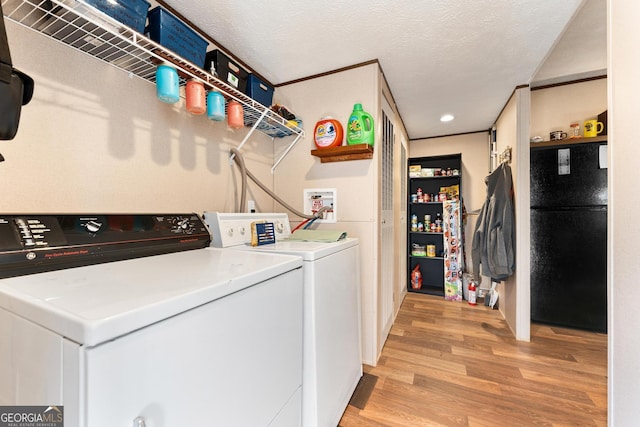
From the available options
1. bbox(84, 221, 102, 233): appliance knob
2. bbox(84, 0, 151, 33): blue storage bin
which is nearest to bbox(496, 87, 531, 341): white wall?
bbox(84, 0, 151, 33): blue storage bin

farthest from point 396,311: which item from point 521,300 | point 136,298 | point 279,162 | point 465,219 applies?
point 136,298

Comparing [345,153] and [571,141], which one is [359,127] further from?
[571,141]

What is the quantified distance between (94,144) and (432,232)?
11.8 feet

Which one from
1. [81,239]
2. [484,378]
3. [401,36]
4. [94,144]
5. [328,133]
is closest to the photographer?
[81,239]

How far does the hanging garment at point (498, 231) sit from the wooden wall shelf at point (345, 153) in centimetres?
151

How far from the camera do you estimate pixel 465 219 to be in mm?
3637

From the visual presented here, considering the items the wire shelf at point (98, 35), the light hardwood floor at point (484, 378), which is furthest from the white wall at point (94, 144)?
the light hardwood floor at point (484, 378)

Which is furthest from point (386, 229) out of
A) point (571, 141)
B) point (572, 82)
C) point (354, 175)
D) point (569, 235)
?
point (572, 82)

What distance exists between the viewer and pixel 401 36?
1.61 m

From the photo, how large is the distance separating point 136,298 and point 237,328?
0.90 feet

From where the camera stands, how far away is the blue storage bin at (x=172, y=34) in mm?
1167

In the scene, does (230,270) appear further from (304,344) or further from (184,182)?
(184,182)

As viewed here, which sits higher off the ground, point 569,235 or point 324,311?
point 569,235

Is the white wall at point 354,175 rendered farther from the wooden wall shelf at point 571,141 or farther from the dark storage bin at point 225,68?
the wooden wall shelf at point 571,141
